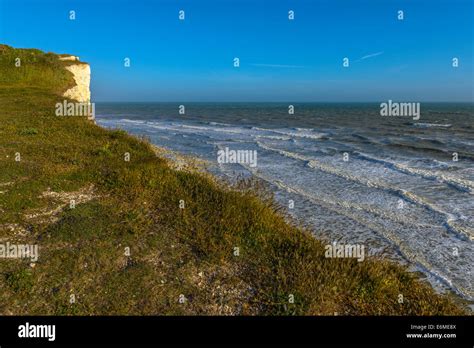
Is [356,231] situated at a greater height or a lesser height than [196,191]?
lesser

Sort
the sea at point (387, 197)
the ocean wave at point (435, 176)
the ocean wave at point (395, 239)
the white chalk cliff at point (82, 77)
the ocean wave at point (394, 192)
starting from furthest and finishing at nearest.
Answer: the white chalk cliff at point (82, 77) → the ocean wave at point (435, 176) → the ocean wave at point (394, 192) → the sea at point (387, 197) → the ocean wave at point (395, 239)

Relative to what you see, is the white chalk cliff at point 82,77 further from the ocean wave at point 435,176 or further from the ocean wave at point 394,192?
the ocean wave at point 435,176

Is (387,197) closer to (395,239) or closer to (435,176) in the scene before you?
(395,239)

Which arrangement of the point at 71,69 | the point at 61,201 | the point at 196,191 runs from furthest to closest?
the point at 71,69 < the point at 196,191 < the point at 61,201

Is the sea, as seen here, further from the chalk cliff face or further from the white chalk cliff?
the chalk cliff face

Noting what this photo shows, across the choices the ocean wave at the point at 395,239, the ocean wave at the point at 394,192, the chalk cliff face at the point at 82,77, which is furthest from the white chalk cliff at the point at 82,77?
the ocean wave at the point at 395,239

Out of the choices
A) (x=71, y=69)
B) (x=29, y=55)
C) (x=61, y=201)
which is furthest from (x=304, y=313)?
(x=29, y=55)

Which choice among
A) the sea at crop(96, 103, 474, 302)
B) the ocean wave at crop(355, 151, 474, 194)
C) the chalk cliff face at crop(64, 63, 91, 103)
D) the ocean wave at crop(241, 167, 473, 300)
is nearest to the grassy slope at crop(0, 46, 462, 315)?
the ocean wave at crop(241, 167, 473, 300)
